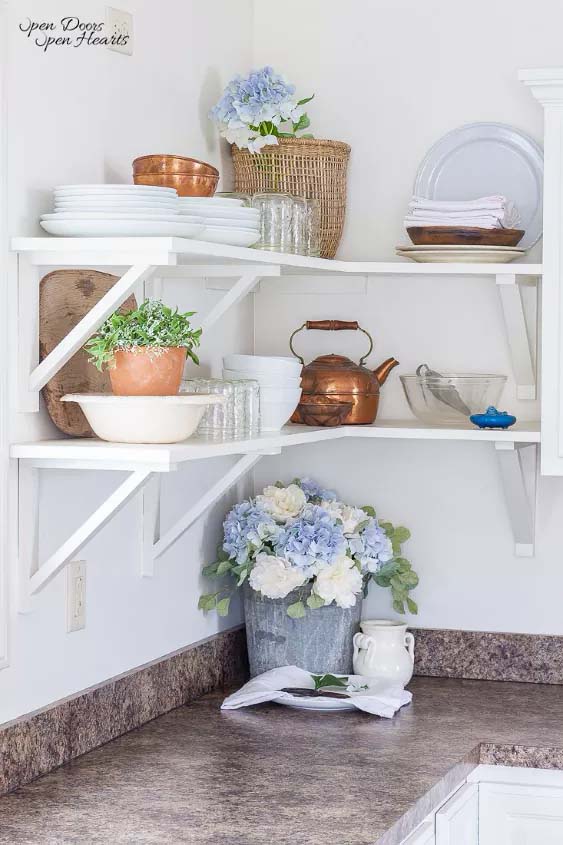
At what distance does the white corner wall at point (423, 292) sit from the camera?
2803 millimetres

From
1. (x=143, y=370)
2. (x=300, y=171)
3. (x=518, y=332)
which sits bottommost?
(x=143, y=370)

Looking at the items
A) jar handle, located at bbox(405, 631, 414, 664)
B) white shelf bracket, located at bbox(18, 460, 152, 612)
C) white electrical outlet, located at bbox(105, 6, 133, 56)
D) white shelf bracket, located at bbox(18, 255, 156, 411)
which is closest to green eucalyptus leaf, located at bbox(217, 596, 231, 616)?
jar handle, located at bbox(405, 631, 414, 664)

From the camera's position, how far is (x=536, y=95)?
8.11ft

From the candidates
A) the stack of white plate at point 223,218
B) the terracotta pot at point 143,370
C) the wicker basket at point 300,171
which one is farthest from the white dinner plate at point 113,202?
the wicker basket at point 300,171

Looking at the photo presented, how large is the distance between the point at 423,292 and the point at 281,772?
118cm

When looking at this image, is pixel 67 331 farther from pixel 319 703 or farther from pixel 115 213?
pixel 319 703

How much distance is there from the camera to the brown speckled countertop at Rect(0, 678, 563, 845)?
71.4 inches

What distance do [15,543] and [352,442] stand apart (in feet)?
3.72

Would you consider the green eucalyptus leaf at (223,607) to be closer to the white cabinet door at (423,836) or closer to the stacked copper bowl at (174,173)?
the white cabinet door at (423,836)

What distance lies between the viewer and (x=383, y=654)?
8.79ft

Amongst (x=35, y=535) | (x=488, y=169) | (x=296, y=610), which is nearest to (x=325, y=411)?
(x=296, y=610)

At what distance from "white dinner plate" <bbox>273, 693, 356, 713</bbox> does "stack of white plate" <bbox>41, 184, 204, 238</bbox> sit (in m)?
0.98

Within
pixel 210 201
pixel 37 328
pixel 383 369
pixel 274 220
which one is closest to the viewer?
pixel 37 328

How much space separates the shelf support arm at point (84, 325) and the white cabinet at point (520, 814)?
110 cm
